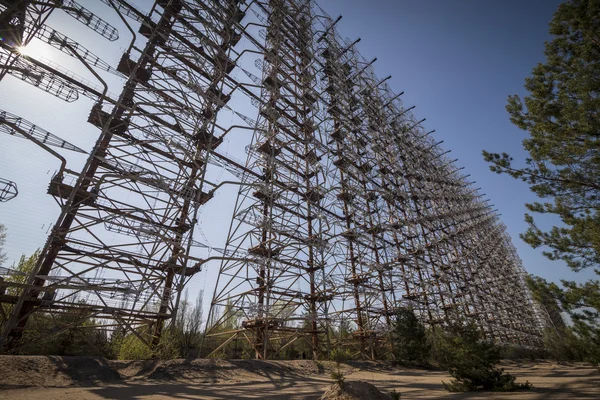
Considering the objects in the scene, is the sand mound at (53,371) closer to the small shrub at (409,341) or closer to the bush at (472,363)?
the bush at (472,363)

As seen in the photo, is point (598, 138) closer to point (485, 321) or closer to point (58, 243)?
point (58, 243)

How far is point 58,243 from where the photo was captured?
949cm

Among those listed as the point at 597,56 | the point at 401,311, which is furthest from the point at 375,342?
the point at 597,56

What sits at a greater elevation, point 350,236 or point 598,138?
point 350,236

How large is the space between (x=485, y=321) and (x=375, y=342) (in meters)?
19.6

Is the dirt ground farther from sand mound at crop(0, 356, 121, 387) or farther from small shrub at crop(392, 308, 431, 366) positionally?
small shrub at crop(392, 308, 431, 366)

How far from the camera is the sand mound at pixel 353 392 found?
13.6 feet

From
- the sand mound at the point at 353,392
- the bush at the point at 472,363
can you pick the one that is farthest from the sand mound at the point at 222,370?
the bush at the point at 472,363

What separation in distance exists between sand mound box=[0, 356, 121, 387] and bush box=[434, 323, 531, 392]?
27.7ft

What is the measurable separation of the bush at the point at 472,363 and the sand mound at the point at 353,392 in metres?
3.60

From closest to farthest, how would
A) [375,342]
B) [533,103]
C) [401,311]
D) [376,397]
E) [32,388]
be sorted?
[376,397]
[32,388]
[533,103]
[401,311]
[375,342]

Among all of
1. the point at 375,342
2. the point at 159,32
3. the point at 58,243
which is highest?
the point at 159,32

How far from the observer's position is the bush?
6531 mm

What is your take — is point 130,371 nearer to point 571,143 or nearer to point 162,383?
point 162,383
